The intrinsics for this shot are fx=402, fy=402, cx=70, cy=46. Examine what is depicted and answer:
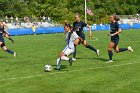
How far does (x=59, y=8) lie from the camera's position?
253ft

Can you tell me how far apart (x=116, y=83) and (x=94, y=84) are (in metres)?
0.70

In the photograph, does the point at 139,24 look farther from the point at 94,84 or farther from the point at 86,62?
the point at 94,84

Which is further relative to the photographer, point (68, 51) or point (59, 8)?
point (59, 8)

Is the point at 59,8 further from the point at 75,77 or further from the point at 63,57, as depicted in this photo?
the point at 75,77

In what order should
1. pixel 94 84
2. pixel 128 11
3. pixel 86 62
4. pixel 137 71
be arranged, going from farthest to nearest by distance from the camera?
1. pixel 128 11
2. pixel 86 62
3. pixel 137 71
4. pixel 94 84

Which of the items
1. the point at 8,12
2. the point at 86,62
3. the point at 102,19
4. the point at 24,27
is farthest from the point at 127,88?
the point at 102,19

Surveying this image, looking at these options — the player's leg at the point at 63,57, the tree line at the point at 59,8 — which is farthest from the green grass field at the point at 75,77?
the tree line at the point at 59,8

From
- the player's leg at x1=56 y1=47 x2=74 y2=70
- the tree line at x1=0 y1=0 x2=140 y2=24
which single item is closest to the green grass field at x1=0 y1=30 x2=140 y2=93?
the player's leg at x1=56 y1=47 x2=74 y2=70

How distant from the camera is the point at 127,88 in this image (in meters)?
11.8

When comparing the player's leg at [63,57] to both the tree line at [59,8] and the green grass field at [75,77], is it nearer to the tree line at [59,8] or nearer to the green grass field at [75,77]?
the green grass field at [75,77]

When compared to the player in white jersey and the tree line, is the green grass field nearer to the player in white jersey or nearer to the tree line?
the player in white jersey

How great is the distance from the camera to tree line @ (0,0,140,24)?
73.2 meters

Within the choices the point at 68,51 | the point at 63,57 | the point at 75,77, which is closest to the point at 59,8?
the point at 68,51

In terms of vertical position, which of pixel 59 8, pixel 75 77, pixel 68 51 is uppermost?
pixel 68 51
